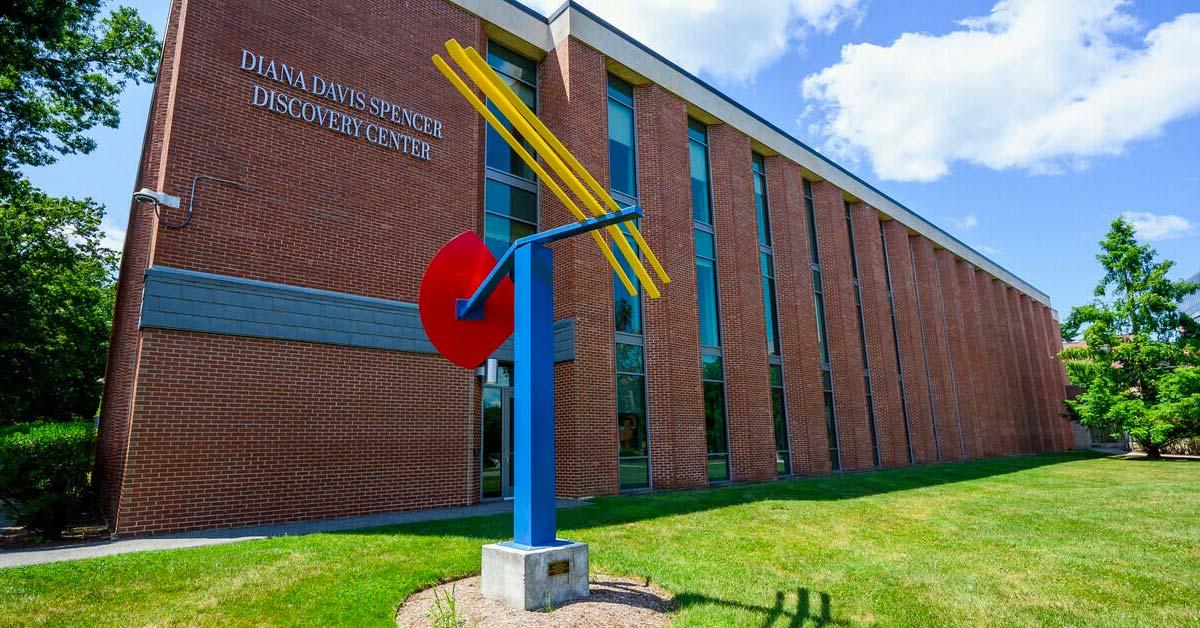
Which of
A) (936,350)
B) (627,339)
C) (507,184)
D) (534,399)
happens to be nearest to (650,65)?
(507,184)

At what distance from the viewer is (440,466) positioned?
11.8 metres

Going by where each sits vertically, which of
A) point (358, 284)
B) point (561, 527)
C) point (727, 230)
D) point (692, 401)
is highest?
point (727, 230)

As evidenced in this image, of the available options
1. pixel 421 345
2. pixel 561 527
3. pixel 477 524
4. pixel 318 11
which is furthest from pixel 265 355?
pixel 318 11

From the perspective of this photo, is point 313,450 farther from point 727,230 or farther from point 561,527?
point 727,230

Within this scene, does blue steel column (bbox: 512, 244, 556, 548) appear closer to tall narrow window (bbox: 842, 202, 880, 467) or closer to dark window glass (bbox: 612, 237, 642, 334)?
dark window glass (bbox: 612, 237, 642, 334)

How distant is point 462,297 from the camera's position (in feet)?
20.0

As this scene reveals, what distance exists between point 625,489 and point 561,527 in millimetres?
5341

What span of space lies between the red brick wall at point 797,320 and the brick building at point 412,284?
9 centimetres

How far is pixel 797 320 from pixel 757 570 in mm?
15026

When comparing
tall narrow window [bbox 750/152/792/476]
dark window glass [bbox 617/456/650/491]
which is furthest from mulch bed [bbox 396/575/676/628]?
tall narrow window [bbox 750/152/792/476]

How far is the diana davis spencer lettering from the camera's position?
11.0m

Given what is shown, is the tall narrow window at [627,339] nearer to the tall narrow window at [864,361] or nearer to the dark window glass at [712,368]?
the dark window glass at [712,368]

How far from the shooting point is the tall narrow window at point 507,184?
14367mm

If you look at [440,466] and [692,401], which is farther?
[692,401]
